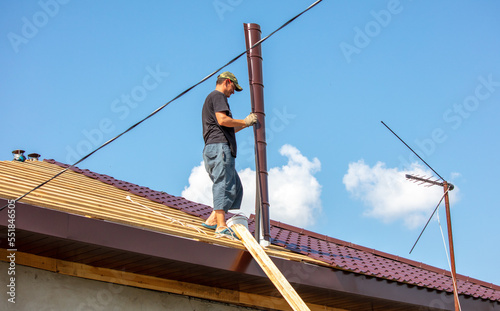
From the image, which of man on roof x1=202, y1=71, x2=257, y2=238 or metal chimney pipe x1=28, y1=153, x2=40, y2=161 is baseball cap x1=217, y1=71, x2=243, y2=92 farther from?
metal chimney pipe x1=28, y1=153, x2=40, y2=161

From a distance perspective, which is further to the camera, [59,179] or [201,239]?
[59,179]

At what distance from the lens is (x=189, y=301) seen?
570cm

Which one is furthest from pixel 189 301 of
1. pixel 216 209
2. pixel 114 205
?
pixel 114 205

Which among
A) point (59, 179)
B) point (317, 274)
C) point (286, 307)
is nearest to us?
point (317, 274)

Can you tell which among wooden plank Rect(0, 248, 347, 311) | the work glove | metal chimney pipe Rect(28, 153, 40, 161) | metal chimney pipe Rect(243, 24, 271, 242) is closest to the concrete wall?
wooden plank Rect(0, 248, 347, 311)

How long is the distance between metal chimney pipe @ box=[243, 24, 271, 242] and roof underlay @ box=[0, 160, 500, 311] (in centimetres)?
37

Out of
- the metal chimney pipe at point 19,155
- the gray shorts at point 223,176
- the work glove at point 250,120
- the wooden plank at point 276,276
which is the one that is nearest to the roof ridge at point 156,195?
the metal chimney pipe at point 19,155

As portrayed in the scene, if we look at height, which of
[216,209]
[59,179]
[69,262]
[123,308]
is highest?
[59,179]

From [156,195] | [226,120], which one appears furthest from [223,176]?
[156,195]

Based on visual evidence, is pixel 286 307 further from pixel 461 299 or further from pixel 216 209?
pixel 461 299

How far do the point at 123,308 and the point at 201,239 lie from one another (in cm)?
92

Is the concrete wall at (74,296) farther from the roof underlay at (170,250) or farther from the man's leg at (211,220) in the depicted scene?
the man's leg at (211,220)

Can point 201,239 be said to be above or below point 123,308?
above

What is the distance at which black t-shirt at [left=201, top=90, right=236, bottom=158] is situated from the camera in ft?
21.4
